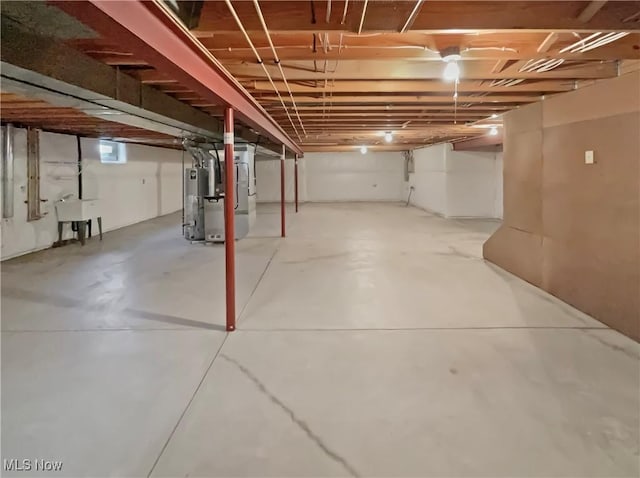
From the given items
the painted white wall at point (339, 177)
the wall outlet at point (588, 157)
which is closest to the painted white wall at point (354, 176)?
the painted white wall at point (339, 177)

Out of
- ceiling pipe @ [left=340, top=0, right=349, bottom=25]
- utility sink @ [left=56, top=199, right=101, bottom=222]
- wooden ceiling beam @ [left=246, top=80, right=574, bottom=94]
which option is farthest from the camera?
utility sink @ [left=56, top=199, right=101, bottom=222]

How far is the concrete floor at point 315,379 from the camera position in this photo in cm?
175

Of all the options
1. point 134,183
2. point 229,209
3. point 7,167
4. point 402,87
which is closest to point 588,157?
point 402,87

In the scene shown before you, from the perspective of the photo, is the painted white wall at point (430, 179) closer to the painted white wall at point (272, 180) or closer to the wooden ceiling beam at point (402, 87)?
the painted white wall at point (272, 180)

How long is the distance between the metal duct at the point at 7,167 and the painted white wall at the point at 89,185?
0.25 meters

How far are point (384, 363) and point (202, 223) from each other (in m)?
5.08

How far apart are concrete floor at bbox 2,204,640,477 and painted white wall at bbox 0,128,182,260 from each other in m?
1.82

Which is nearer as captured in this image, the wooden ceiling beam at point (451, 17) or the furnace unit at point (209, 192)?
the wooden ceiling beam at point (451, 17)

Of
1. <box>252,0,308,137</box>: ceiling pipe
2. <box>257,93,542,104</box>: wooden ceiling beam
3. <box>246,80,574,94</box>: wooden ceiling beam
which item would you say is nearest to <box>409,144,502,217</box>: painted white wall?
<box>252,0,308,137</box>: ceiling pipe

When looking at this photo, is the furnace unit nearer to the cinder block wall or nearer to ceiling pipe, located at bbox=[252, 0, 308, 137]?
ceiling pipe, located at bbox=[252, 0, 308, 137]

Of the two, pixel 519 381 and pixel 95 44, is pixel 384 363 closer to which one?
pixel 519 381

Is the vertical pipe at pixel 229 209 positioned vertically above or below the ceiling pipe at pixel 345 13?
below

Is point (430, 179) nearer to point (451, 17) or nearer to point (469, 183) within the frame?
point (469, 183)

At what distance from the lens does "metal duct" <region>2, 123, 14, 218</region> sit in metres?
5.67
